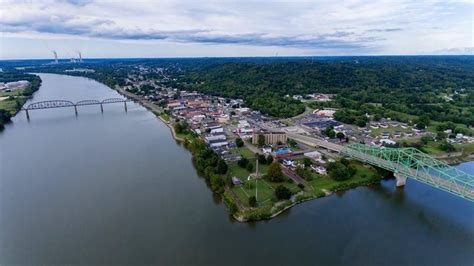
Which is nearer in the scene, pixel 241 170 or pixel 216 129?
pixel 241 170

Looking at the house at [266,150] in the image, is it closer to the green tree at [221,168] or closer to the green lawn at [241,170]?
the green lawn at [241,170]

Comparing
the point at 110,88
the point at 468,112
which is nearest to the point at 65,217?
the point at 468,112

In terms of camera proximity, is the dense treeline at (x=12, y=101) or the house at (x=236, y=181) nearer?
the house at (x=236, y=181)

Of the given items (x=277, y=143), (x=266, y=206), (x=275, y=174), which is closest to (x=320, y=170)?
(x=275, y=174)

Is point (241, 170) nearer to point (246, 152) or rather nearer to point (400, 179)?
point (246, 152)

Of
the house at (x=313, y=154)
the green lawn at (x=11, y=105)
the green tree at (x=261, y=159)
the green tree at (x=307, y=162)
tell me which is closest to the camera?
the green tree at (x=307, y=162)

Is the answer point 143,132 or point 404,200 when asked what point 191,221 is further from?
point 143,132

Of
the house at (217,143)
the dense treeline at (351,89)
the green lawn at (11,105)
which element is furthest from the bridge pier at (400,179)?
the green lawn at (11,105)

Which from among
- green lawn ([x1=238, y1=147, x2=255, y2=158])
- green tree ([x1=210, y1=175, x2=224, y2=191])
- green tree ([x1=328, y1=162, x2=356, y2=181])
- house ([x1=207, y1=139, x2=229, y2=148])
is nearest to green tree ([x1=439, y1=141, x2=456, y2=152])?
green tree ([x1=328, y1=162, x2=356, y2=181])

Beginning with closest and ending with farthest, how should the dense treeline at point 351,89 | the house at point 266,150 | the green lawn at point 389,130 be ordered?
the house at point 266,150, the green lawn at point 389,130, the dense treeline at point 351,89
